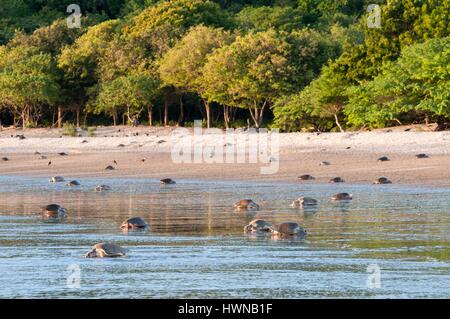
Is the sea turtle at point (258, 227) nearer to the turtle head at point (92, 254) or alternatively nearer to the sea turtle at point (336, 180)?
the turtle head at point (92, 254)

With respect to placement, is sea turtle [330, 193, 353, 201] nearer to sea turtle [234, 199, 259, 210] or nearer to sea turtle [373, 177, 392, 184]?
sea turtle [234, 199, 259, 210]

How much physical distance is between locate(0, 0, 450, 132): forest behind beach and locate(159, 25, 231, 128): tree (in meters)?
0.08

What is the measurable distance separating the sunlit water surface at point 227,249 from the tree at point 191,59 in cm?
3843

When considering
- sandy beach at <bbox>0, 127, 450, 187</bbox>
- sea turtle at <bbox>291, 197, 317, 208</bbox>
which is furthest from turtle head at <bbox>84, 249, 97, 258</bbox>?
sandy beach at <bbox>0, 127, 450, 187</bbox>

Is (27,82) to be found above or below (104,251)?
above

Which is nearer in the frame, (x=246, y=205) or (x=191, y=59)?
(x=246, y=205)

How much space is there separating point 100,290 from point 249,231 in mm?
4562

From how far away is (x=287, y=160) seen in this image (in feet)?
96.9

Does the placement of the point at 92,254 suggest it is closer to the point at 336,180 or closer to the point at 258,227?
the point at 258,227

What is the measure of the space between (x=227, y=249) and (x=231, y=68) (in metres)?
43.6

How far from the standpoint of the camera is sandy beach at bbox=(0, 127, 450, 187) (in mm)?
24844

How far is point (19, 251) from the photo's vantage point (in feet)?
41.1

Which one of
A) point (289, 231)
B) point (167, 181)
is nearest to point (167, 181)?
point (167, 181)
